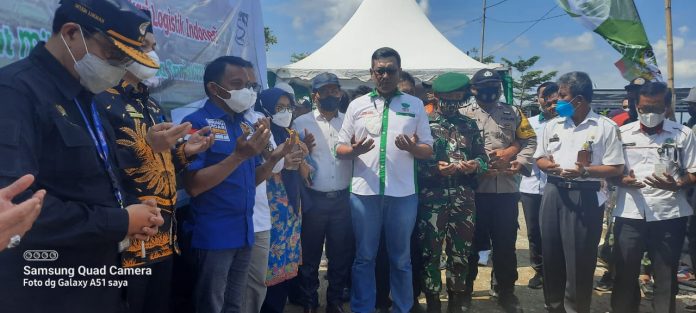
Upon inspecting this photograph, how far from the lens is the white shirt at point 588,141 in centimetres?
323

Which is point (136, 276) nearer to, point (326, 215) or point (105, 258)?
point (105, 258)

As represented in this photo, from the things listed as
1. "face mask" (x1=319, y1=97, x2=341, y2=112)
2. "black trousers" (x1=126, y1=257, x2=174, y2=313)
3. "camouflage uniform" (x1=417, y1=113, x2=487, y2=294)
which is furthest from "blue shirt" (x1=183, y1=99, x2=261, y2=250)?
"camouflage uniform" (x1=417, y1=113, x2=487, y2=294)

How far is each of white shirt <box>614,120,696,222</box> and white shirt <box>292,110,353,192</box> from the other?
224 centimetres

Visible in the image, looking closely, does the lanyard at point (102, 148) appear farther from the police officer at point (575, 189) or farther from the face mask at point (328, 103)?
the police officer at point (575, 189)

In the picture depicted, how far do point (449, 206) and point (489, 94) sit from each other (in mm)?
1163

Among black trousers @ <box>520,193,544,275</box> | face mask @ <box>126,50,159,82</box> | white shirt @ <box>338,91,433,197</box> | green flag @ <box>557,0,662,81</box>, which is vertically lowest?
black trousers @ <box>520,193,544,275</box>

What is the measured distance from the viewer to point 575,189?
3.28 meters

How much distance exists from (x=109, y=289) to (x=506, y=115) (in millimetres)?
3471

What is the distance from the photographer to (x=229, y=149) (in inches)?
92.8

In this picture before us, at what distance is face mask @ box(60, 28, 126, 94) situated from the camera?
59.8 inches

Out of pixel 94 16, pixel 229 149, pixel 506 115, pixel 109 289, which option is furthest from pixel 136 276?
pixel 506 115

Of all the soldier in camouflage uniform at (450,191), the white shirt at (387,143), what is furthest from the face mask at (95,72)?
the soldier in camouflage uniform at (450,191)

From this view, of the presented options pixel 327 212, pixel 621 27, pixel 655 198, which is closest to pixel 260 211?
pixel 327 212

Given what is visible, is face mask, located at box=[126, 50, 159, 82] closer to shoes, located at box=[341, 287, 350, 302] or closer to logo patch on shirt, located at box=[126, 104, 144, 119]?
→ logo patch on shirt, located at box=[126, 104, 144, 119]
